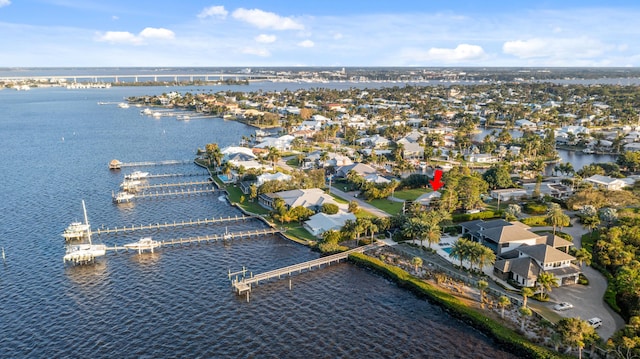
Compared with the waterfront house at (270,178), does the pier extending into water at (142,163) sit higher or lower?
lower

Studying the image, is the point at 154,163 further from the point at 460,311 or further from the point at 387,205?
Result: the point at 460,311

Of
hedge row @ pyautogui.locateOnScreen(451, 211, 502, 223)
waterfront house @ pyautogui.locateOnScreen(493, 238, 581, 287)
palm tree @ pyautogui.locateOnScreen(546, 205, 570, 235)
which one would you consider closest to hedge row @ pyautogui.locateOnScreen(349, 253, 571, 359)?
waterfront house @ pyautogui.locateOnScreen(493, 238, 581, 287)

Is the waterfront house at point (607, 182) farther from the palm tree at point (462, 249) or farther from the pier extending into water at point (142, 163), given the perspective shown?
the pier extending into water at point (142, 163)

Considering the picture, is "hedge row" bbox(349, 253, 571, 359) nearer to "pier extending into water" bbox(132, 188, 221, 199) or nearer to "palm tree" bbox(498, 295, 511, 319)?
"palm tree" bbox(498, 295, 511, 319)

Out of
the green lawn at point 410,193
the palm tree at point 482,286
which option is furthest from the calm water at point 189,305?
the green lawn at point 410,193

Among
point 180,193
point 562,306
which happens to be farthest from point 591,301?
point 180,193
